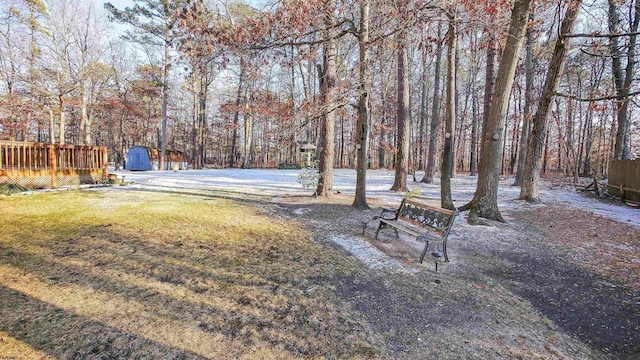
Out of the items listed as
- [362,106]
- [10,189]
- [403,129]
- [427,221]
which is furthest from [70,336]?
A: [403,129]

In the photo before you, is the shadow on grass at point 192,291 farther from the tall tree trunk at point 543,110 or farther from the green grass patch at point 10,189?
the tall tree trunk at point 543,110

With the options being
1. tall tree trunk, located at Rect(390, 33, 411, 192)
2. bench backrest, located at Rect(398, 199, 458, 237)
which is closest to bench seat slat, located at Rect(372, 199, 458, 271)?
bench backrest, located at Rect(398, 199, 458, 237)

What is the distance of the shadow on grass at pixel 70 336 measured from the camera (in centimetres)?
226

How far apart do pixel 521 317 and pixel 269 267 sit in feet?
9.72

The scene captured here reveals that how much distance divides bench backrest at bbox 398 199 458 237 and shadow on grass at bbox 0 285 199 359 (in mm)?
3720

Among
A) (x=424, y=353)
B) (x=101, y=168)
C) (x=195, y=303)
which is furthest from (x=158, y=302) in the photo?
(x=101, y=168)

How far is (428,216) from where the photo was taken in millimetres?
5105

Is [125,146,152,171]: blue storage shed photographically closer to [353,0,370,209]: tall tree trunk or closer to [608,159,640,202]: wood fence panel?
[353,0,370,209]: tall tree trunk

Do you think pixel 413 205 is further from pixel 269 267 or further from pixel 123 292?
pixel 123 292

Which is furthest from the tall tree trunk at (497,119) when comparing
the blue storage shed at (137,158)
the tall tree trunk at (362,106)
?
the blue storage shed at (137,158)

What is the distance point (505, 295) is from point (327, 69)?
737cm

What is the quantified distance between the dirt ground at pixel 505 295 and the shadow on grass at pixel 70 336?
188 cm

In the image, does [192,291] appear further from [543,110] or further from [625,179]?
[625,179]

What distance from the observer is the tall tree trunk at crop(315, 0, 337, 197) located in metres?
7.60
